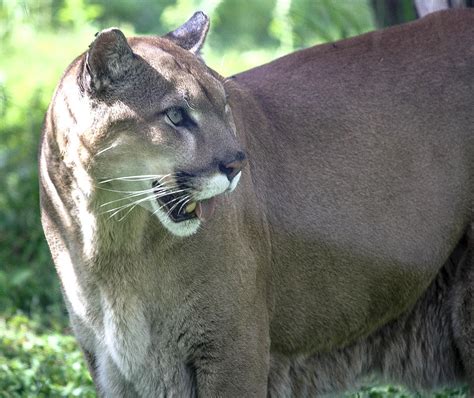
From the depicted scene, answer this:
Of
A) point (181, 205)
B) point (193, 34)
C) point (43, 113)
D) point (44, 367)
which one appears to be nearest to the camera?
point (181, 205)

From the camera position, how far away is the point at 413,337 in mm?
4902

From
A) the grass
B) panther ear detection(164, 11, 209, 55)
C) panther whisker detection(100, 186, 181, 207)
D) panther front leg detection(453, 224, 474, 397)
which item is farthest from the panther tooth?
the grass

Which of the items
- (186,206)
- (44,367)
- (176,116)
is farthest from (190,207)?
(44,367)

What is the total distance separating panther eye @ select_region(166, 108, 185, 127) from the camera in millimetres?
3947

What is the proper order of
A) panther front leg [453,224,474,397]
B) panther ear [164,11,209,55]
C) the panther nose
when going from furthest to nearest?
panther front leg [453,224,474,397] < panther ear [164,11,209,55] < the panther nose

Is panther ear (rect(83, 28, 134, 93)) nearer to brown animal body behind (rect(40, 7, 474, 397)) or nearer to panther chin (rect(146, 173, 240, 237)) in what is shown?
brown animal body behind (rect(40, 7, 474, 397))

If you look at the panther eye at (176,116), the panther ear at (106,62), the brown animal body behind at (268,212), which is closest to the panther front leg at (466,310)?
the brown animal body behind at (268,212)

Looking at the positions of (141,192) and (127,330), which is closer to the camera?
(141,192)

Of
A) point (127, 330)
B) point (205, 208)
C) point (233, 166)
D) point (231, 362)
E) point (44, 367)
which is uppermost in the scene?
point (233, 166)

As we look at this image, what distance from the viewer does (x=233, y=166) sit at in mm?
3912

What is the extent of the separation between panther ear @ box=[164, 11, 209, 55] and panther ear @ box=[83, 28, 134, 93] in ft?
1.53

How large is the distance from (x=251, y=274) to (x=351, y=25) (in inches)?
109

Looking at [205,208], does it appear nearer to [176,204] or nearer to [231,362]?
[176,204]

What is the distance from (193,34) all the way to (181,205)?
0.85 meters
